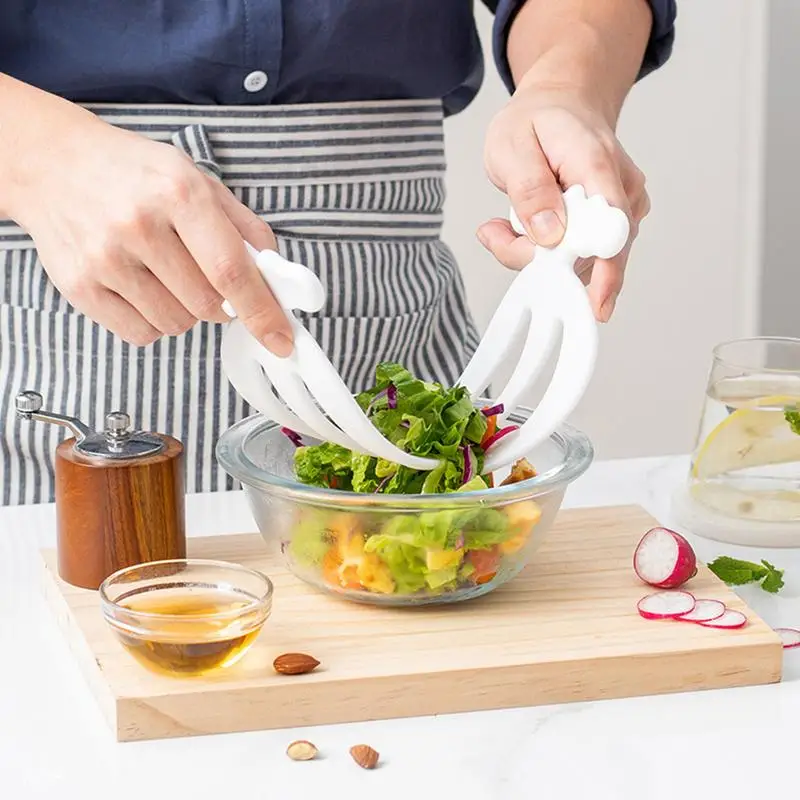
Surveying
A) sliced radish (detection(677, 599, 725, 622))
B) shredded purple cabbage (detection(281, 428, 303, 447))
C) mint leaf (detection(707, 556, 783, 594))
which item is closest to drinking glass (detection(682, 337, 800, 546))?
mint leaf (detection(707, 556, 783, 594))

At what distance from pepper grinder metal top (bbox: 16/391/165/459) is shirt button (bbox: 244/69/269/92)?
1.44 ft

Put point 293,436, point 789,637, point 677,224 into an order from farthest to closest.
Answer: point 677,224, point 293,436, point 789,637

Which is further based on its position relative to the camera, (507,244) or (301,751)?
(507,244)

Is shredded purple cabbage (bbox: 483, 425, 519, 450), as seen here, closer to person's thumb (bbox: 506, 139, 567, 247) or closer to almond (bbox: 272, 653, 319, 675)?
person's thumb (bbox: 506, 139, 567, 247)

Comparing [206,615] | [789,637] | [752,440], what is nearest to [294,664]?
[206,615]

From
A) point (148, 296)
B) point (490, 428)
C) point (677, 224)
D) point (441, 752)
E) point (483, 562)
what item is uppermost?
point (677, 224)

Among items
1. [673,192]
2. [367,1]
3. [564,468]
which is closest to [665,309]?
[673,192]

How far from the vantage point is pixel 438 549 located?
3.62 feet

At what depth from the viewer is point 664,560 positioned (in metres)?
1.19

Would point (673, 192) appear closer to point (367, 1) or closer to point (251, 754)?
point (367, 1)

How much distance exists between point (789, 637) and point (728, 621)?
0.07 m

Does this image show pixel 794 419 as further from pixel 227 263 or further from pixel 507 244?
pixel 227 263

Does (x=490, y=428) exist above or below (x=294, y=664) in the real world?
above

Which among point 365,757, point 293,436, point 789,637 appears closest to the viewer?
point 365,757
